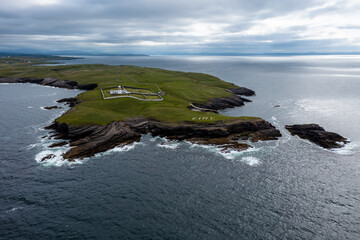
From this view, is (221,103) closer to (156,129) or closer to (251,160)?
(156,129)

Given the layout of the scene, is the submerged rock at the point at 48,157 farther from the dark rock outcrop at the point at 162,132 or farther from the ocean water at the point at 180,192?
the dark rock outcrop at the point at 162,132

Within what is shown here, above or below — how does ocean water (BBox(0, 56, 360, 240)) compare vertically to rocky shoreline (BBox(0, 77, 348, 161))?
below

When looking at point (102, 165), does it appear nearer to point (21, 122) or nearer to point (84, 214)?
point (84, 214)

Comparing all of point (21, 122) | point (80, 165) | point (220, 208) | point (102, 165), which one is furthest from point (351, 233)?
point (21, 122)

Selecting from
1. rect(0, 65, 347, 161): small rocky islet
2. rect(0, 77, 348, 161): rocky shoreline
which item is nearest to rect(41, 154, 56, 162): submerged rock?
rect(0, 65, 347, 161): small rocky islet

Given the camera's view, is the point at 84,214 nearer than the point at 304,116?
Yes

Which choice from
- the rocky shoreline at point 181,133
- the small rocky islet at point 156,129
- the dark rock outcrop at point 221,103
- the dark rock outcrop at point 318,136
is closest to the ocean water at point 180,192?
the dark rock outcrop at point 318,136

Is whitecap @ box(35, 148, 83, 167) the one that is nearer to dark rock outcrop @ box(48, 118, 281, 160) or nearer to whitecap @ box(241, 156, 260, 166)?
dark rock outcrop @ box(48, 118, 281, 160)
